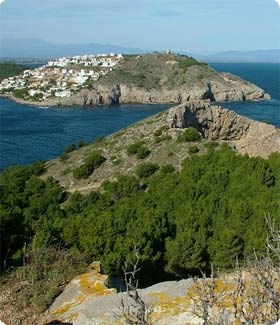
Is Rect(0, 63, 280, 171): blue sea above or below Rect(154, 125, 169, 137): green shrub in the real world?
below

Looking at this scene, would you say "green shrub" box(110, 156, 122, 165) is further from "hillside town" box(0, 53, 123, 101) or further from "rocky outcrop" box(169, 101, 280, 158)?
"hillside town" box(0, 53, 123, 101)

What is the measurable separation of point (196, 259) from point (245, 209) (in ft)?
7.54

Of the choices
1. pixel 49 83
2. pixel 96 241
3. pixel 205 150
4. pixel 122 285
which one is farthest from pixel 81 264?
pixel 49 83

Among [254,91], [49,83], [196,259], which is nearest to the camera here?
[196,259]

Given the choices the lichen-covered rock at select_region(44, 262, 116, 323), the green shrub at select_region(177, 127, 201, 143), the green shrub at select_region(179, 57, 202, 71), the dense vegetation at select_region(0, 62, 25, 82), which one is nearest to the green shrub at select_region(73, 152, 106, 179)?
the green shrub at select_region(177, 127, 201, 143)

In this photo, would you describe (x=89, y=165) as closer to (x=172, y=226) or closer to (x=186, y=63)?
(x=172, y=226)

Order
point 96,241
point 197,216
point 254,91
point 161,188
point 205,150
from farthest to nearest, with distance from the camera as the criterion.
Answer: point 254,91, point 205,150, point 161,188, point 197,216, point 96,241

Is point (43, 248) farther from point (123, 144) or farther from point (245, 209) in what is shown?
point (123, 144)

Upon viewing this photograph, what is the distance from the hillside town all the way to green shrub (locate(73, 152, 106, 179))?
2433 inches

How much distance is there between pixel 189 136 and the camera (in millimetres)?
27031

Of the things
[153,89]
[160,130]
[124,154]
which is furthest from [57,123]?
[124,154]

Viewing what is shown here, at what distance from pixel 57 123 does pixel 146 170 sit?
4164 cm

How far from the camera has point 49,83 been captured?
108 meters

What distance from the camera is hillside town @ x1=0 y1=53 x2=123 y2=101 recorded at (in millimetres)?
91938
